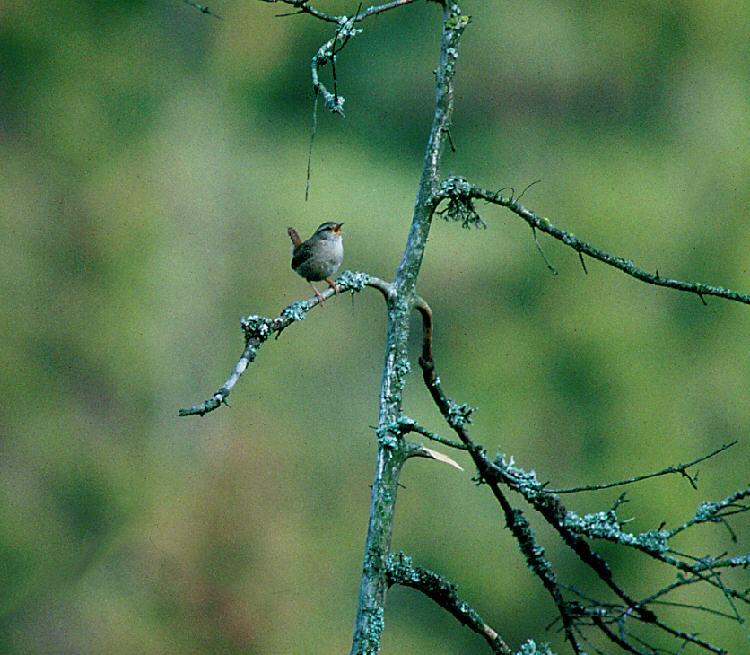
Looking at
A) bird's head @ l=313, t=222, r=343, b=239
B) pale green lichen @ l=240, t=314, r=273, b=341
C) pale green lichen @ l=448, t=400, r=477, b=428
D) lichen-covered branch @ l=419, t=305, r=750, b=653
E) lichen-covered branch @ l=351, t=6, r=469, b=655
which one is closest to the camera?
pale green lichen @ l=240, t=314, r=273, b=341

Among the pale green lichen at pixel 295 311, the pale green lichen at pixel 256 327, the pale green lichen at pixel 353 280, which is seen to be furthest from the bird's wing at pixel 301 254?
the pale green lichen at pixel 256 327

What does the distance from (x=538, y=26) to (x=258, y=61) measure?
3458 mm

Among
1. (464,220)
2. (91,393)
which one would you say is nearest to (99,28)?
(91,393)

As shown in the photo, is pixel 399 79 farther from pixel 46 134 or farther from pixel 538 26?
pixel 46 134

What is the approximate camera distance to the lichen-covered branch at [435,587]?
2854 millimetres

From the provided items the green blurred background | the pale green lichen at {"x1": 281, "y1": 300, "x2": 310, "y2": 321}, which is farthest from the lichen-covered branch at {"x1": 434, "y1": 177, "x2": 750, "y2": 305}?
the green blurred background

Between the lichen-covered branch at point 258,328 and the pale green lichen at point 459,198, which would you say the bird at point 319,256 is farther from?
the pale green lichen at point 459,198

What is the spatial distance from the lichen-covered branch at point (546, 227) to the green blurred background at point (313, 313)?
6573mm

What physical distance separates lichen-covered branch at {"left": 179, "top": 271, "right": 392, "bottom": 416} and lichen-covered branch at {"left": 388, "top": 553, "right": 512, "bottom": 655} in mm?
729

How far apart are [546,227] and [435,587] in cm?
109

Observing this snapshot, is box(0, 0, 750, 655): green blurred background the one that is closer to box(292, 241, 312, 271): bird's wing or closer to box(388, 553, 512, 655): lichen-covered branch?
box(292, 241, 312, 271): bird's wing

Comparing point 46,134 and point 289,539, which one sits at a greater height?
point 46,134

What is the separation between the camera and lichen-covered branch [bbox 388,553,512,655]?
9.36 feet

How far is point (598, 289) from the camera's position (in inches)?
444
